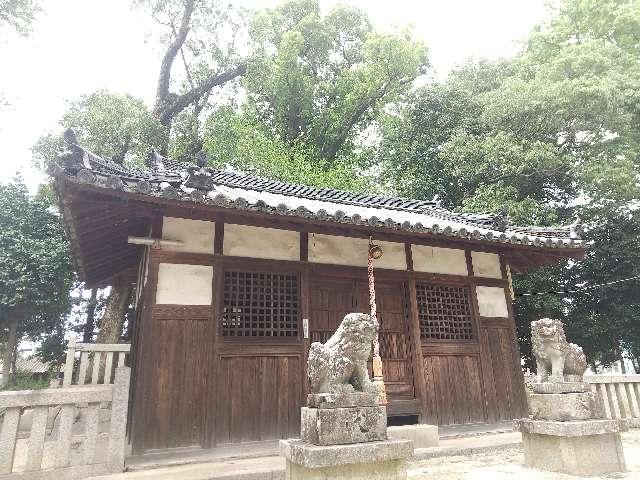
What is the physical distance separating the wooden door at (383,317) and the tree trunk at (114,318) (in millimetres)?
10251

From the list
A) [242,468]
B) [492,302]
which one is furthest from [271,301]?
[492,302]

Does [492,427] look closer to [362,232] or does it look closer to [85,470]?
[362,232]

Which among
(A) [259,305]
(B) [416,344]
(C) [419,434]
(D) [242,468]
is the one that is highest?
(A) [259,305]

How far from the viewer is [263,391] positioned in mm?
6762

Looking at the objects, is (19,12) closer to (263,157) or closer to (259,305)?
(263,157)

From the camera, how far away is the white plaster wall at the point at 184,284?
21.4 feet

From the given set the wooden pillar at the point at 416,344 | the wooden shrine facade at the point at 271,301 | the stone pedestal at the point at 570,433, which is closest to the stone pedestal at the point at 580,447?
the stone pedestal at the point at 570,433

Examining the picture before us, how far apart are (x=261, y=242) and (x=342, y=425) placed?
415 cm

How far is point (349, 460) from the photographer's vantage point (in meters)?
3.67

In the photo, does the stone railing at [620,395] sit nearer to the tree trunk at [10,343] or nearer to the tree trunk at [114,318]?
the tree trunk at [114,318]

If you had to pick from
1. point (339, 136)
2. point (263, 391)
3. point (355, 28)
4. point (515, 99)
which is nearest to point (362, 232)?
point (263, 391)

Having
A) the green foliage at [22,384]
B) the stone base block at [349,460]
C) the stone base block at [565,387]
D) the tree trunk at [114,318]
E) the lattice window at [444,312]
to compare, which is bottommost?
the stone base block at [349,460]

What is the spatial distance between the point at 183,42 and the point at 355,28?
11021 millimetres

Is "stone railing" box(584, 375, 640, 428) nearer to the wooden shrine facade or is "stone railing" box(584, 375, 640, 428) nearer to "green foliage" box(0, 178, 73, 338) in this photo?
the wooden shrine facade
